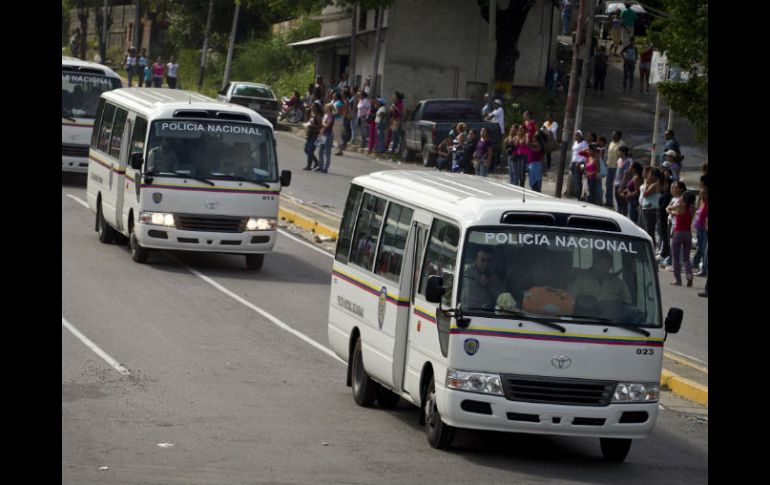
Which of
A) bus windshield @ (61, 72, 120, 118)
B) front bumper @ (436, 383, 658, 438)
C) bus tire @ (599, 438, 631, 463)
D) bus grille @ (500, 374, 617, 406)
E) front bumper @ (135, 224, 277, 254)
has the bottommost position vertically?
bus tire @ (599, 438, 631, 463)

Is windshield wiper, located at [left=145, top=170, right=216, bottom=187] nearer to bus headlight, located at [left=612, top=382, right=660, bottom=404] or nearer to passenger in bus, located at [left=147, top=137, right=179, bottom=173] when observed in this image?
passenger in bus, located at [left=147, top=137, right=179, bottom=173]

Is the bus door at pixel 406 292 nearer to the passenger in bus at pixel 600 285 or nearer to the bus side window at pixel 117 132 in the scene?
the passenger in bus at pixel 600 285

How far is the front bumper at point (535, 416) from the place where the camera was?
38.4ft

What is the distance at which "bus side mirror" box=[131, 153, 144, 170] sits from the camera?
22609mm

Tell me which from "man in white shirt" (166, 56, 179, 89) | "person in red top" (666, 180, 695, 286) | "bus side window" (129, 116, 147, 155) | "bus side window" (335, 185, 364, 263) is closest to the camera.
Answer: "bus side window" (335, 185, 364, 263)

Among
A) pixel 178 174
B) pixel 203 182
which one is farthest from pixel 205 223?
pixel 178 174

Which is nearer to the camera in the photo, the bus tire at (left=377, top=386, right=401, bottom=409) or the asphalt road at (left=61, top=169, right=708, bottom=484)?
the asphalt road at (left=61, top=169, right=708, bottom=484)

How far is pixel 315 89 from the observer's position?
51219mm

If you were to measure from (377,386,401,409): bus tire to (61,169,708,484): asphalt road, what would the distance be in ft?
0.42

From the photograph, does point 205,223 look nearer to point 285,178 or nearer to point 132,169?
point 285,178

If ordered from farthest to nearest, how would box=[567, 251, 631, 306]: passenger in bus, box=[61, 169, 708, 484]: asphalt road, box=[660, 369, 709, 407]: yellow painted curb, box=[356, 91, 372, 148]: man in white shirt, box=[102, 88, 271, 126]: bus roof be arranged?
box=[356, 91, 372, 148]: man in white shirt < box=[102, 88, 271, 126]: bus roof < box=[660, 369, 709, 407]: yellow painted curb < box=[567, 251, 631, 306]: passenger in bus < box=[61, 169, 708, 484]: asphalt road

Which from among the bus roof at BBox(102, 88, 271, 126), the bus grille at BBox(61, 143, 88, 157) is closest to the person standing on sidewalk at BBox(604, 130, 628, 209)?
the bus roof at BBox(102, 88, 271, 126)

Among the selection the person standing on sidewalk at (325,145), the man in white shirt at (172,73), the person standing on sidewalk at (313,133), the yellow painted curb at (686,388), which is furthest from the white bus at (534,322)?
the man in white shirt at (172,73)
